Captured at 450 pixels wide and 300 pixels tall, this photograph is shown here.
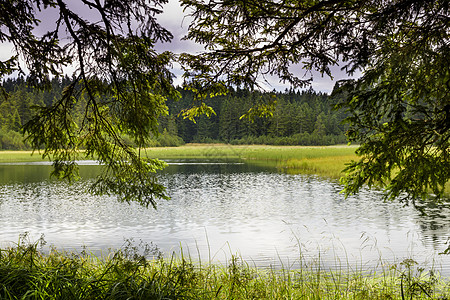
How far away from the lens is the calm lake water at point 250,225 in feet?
34.0

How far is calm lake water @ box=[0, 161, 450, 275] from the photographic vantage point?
10.4 m

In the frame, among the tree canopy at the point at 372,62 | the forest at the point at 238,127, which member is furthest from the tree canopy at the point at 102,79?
the forest at the point at 238,127

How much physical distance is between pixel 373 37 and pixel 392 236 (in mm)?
8733

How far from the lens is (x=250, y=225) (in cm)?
1450

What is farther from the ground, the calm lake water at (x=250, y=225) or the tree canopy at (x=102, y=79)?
the tree canopy at (x=102, y=79)

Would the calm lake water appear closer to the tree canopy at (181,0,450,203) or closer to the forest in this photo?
the tree canopy at (181,0,450,203)

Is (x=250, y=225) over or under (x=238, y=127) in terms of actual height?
under

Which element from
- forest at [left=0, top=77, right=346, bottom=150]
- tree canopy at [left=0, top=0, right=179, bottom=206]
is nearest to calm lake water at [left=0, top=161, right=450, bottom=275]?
tree canopy at [left=0, top=0, right=179, bottom=206]

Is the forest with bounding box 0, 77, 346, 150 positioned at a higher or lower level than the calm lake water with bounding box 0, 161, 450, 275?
higher

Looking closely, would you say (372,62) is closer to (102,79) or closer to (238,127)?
(102,79)

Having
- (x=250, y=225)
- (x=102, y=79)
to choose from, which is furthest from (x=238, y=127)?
(x=102, y=79)

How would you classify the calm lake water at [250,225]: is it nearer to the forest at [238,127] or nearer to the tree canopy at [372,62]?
the tree canopy at [372,62]

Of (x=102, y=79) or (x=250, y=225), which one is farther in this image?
(x=250, y=225)

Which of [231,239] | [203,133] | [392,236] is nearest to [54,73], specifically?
[231,239]
